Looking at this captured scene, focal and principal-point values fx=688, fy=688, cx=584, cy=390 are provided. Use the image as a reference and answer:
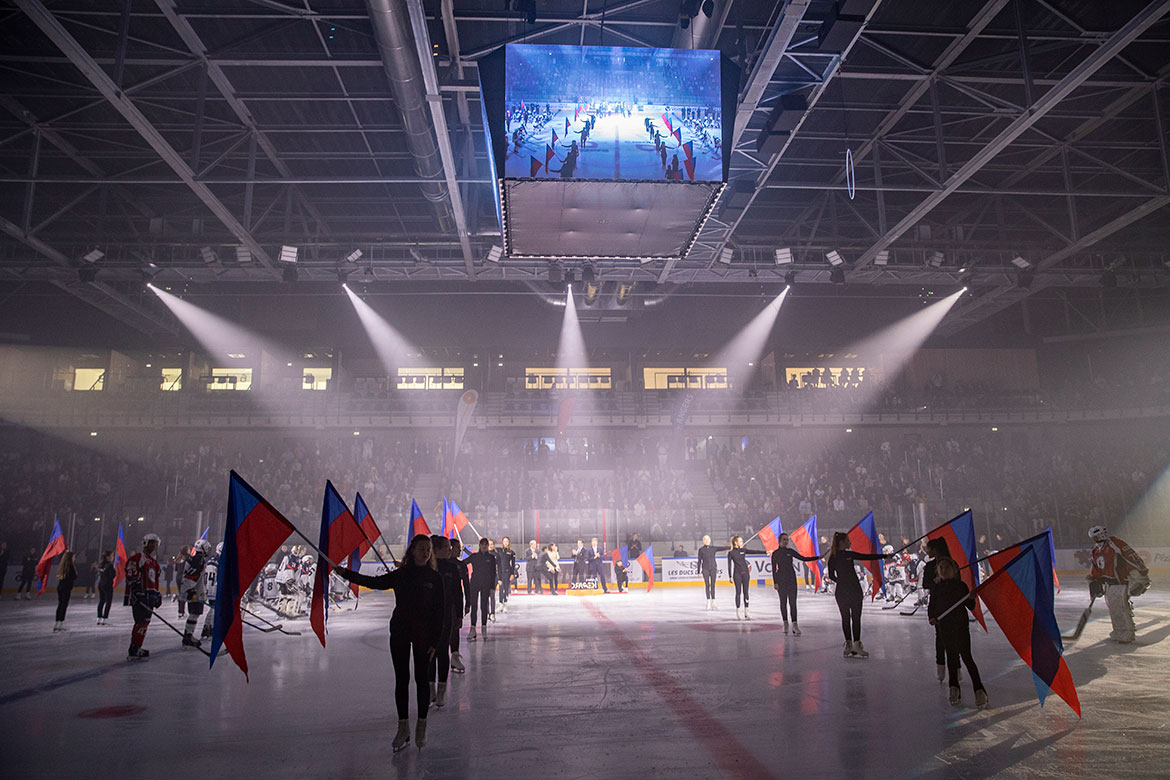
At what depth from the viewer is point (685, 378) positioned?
121 ft

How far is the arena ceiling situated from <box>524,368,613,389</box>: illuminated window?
1171cm

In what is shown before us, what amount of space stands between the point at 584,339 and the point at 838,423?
1344 centimetres

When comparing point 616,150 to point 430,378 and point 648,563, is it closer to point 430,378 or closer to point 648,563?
point 648,563

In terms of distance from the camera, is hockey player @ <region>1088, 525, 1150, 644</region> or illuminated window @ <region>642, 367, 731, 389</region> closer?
hockey player @ <region>1088, 525, 1150, 644</region>

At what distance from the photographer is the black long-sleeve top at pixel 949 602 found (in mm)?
7145

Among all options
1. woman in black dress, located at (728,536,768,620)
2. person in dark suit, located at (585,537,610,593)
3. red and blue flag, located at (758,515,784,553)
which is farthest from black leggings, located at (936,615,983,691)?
person in dark suit, located at (585,537,610,593)

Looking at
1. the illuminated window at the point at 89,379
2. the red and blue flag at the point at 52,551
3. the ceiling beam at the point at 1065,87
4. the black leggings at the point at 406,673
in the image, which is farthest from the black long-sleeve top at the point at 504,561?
the illuminated window at the point at 89,379

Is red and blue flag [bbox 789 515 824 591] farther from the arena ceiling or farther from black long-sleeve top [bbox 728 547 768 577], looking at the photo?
the arena ceiling

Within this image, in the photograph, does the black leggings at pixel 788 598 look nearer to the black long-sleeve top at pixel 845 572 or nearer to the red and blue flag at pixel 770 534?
the black long-sleeve top at pixel 845 572

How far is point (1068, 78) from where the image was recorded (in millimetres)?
14000

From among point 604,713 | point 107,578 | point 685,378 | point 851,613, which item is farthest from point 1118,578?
point 685,378

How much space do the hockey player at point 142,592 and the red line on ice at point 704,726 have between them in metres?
7.60

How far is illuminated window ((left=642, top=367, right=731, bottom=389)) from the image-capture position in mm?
36969

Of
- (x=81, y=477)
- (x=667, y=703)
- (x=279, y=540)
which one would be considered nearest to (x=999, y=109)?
(x=667, y=703)
